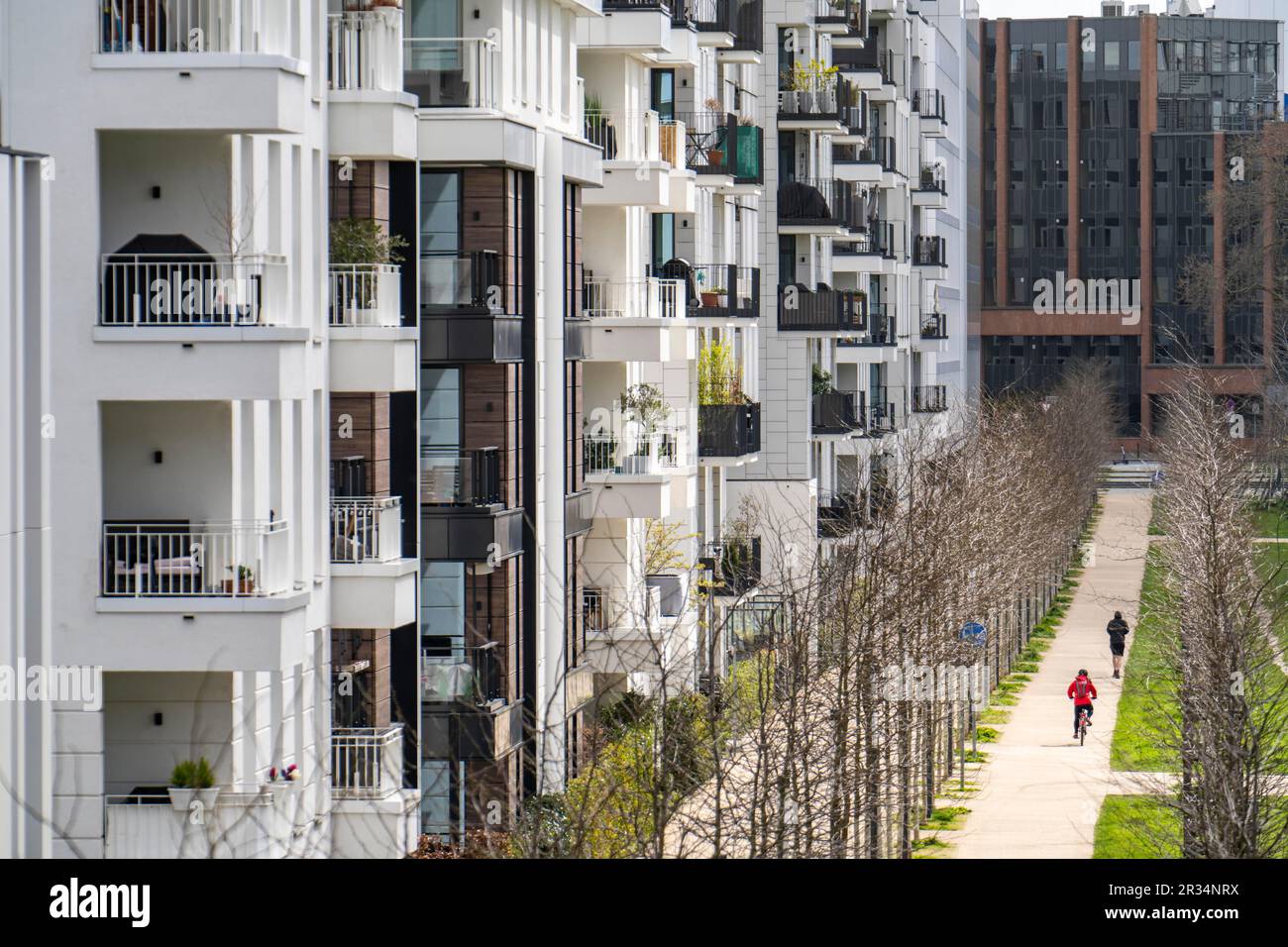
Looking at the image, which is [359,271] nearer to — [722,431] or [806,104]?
[722,431]

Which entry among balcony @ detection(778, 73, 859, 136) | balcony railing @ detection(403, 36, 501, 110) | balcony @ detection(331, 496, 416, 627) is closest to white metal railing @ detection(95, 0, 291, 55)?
balcony @ detection(331, 496, 416, 627)

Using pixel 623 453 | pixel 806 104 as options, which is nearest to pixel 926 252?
pixel 806 104

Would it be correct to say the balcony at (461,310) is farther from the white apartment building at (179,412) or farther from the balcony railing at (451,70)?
the white apartment building at (179,412)

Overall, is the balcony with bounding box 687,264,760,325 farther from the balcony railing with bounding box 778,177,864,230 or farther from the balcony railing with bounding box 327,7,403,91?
the balcony railing with bounding box 327,7,403,91

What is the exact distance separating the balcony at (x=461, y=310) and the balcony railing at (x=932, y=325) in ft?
201

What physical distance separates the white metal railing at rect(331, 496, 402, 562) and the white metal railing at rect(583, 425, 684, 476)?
11459 millimetres

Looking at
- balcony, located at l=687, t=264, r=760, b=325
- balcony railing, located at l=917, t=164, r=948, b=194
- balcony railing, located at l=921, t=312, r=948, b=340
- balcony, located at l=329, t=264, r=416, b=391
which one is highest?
balcony railing, located at l=917, t=164, r=948, b=194

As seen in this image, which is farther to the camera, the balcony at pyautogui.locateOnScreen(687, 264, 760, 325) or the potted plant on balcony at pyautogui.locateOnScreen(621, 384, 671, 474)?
the balcony at pyautogui.locateOnScreen(687, 264, 760, 325)

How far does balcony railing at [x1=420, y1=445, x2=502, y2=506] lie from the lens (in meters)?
30.8

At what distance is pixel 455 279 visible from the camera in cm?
3105

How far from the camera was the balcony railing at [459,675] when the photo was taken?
29859 mm

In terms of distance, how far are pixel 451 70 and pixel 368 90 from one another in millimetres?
4876
